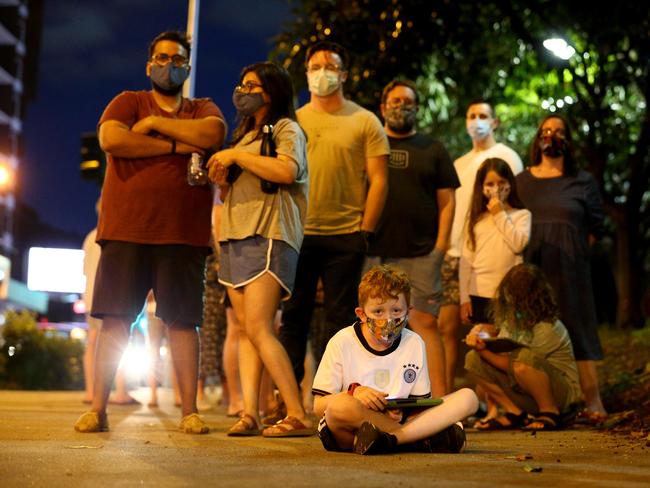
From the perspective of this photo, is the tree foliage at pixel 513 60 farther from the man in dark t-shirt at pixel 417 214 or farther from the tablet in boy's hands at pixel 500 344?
the tablet in boy's hands at pixel 500 344

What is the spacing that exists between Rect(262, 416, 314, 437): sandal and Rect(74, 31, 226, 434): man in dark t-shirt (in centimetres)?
58

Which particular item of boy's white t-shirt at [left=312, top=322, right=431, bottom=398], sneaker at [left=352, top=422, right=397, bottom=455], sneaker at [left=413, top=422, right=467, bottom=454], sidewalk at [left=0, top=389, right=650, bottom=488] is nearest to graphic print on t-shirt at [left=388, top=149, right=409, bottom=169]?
sidewalk at [left=0, top=389, right=650, bottom=488]

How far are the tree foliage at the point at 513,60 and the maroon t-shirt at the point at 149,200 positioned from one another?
8.13 m

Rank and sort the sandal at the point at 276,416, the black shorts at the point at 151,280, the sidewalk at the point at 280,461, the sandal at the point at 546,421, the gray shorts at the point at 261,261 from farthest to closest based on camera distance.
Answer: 1. the sandal at the point at 546,421
2. the sandal at the point at 276,416
3. the black shorts at the point at 151,280
4. the gray shorts at the point at 261,261
5. the sidewalk at the point at 280,461

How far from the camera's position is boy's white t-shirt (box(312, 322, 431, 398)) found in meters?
5.73

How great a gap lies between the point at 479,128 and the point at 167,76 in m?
3.09

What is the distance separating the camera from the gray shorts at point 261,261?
22.4 ft

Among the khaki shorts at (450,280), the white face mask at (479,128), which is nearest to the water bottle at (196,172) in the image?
the khaki shorts at (450,280)

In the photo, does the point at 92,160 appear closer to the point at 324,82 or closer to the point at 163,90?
the point at 324,82

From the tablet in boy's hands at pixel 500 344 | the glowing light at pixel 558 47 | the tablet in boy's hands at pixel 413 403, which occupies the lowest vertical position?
the tablet in boy's hands at pixel 413 403

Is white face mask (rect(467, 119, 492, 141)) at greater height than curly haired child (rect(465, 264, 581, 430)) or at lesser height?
greater

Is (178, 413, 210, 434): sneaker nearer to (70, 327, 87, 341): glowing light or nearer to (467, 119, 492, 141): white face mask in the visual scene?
(467, 119, 492, 141): white face mask

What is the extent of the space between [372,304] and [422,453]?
2.44 ft

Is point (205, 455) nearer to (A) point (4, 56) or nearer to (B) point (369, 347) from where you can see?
(B) point (369, 347)
